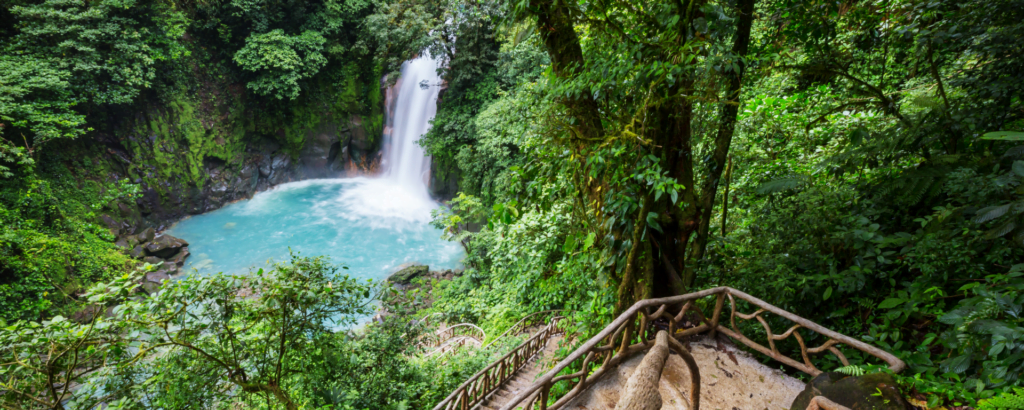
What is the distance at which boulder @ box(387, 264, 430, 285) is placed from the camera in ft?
40.7

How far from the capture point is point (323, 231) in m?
15.5

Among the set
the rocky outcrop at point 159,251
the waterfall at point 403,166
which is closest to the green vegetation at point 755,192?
the rocky outcrop at point 159,251

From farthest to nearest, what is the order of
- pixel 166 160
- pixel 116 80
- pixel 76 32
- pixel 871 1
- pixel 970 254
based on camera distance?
pixel 166 160, pixel 116 80, pixel 76 32, pixel 871 1, pixel 970 254

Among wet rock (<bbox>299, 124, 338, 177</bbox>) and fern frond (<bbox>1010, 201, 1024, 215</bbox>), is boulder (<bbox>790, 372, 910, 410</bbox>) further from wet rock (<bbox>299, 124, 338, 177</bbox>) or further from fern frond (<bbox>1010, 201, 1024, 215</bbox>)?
wet rock (<bbox>299, 124, 338, 177</bbox>)

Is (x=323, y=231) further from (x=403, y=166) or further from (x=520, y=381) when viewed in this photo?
(x=520, y=381)

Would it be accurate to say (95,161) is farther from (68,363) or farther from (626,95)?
(626,95)

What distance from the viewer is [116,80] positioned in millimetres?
11820

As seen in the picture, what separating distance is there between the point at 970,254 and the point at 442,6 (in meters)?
14.1

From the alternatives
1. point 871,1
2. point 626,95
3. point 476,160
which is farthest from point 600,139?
point 476,160

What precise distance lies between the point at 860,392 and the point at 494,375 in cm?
403

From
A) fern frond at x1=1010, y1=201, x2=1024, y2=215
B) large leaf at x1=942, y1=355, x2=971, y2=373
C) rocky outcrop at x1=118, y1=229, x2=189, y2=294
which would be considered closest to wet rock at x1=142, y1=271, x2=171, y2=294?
rocky outcrop at x1=118, y1=229, x2=189, y2=294

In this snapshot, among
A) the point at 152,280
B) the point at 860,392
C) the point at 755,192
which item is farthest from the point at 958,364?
the point at 152,280

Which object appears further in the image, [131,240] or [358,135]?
[358,135]

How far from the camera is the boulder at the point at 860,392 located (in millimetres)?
1943
